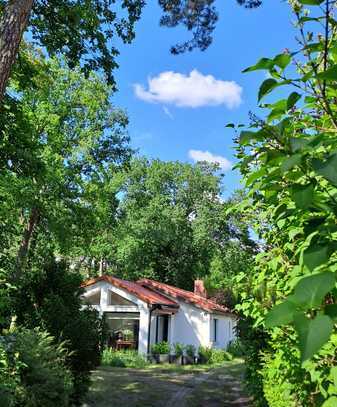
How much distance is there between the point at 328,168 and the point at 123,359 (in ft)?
89.6

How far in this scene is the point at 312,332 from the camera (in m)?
0.61

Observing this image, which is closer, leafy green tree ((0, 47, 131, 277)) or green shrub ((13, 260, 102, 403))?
green shrub ((13, 260, 102, 403))

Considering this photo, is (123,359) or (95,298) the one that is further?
(95,298)

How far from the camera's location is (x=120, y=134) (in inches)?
1185

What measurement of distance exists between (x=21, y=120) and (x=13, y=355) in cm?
524

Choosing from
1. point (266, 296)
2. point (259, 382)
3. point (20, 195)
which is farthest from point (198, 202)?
point (266, 296)

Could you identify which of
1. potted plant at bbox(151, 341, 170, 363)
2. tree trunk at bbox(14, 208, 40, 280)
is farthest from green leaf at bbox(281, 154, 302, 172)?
potted plant at bbox(151, 341, 170, 363)

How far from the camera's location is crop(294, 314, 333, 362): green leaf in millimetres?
598

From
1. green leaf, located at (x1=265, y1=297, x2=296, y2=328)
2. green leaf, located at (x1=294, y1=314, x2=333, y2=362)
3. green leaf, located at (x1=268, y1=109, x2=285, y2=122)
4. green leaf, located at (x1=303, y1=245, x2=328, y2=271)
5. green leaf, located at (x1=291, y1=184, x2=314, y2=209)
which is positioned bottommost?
green leaf, located at (x1=294, y1=314, x2=333, y2=362)

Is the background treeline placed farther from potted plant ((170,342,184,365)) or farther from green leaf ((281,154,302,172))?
potted plant ((170,342,184,365))

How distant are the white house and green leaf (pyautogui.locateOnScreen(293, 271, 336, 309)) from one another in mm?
29397

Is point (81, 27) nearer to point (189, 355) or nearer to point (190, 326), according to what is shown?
point (189, 355)

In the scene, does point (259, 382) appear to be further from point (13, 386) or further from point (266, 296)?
point (266, 296)

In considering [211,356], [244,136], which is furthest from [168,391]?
[244,136]
